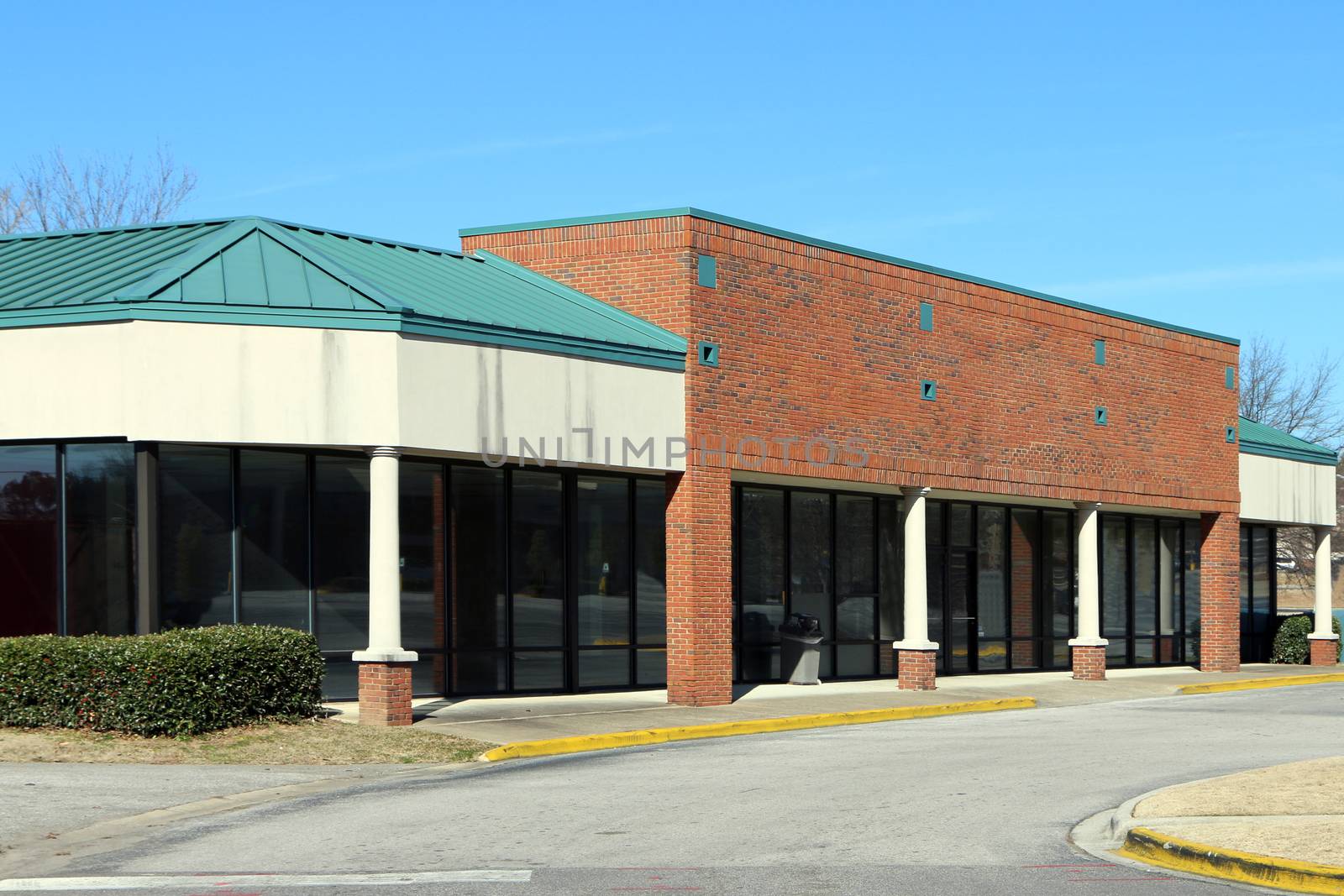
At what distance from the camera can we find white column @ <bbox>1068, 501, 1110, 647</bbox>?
3136 centimetres

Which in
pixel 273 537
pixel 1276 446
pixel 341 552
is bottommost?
pixel 341 552

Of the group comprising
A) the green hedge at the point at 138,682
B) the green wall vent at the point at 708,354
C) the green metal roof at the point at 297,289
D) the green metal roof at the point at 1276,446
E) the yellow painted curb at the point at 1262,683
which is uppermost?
the green metal roof at the point at 297,289

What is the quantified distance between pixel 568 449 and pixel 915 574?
26.5 ft

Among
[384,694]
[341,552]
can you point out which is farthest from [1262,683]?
[384,694]

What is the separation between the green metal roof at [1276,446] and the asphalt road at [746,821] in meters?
18.7

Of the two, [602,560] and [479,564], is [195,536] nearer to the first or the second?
[479,564]

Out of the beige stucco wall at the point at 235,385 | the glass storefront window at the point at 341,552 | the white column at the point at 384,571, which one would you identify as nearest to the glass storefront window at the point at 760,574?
the glass storefront window at the point at 341,552

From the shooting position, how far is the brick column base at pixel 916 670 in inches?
1077

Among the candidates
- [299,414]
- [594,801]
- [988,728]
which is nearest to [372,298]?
[299,414]

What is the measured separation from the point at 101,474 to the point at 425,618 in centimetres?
471

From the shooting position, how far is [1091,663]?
31.4 metres

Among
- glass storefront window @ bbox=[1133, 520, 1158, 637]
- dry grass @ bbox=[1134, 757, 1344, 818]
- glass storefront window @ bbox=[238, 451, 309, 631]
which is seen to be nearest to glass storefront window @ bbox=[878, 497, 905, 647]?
glass storefront window @ bbox=[1133, 520, 1158, 637]

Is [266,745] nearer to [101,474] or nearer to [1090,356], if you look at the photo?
[101,474]

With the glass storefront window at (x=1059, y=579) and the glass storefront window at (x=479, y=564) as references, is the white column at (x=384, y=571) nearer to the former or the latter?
the glass storefront window at (x=479, y=564)
